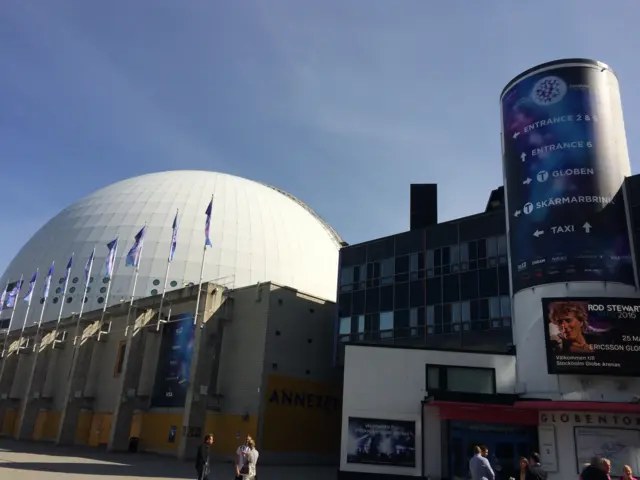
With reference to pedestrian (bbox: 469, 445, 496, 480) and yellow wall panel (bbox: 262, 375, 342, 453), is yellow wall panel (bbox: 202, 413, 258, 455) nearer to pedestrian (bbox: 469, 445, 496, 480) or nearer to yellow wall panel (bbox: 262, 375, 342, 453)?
yellow wall panel (bbox: 262, 375, 342, 453)

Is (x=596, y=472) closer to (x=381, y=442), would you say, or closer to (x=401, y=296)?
(x=381, y=442)

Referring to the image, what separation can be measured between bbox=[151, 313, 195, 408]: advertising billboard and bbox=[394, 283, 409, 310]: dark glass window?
51.2 feet

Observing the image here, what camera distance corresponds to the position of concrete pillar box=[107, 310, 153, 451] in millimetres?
39725

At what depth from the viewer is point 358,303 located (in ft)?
137

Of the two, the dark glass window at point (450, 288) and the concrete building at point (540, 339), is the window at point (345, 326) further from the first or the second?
the concrete building at point (540, 339)

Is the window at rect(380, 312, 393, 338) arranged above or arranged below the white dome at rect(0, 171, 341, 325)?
below

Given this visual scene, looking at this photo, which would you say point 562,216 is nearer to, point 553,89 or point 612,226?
point 612,226

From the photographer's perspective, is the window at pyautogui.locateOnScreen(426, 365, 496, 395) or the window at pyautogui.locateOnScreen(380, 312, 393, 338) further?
the window at pyautogui.locateOnScreen(380, 312, 393, 338)

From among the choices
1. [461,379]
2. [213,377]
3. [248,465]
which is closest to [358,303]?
[213,377]

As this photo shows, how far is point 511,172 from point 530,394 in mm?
12663

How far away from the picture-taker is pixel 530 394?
85.8 feet

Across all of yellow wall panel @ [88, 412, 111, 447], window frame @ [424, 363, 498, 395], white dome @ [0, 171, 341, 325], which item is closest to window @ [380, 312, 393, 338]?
window frame @ [424, 363, 498, 395]

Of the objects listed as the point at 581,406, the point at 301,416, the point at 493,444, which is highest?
the point at 581,406

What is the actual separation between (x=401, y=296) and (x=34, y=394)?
37490 mm
